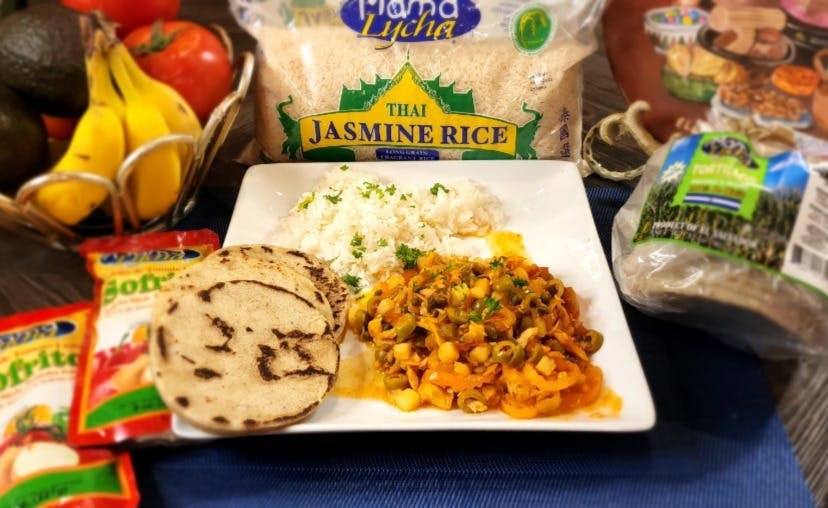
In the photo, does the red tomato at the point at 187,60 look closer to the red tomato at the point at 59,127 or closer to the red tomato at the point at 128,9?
the red tomato at the point at 128,9

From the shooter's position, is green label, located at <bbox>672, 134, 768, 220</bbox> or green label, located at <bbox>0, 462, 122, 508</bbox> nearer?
green label, located at <bbox>0, 462, 122, 508</bbox>

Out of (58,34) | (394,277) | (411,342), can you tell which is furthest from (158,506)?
(58,34)

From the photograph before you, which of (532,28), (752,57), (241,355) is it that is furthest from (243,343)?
(752,57)

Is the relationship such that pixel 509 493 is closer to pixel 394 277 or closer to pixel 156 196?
pixel 394 277

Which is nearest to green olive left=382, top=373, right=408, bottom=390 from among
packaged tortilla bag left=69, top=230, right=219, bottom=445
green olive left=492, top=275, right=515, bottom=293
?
green olive left=492, top=275, right=515, bottom=293

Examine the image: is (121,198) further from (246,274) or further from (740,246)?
(740,246)

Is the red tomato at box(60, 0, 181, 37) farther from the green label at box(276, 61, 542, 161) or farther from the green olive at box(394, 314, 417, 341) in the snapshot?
the green olive at box(394, 314, 417, 341)
